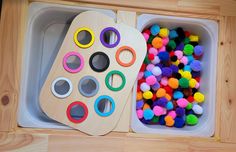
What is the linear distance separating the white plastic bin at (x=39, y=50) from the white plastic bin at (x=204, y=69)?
0.23 m

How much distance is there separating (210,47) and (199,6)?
0.18 m

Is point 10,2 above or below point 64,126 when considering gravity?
above

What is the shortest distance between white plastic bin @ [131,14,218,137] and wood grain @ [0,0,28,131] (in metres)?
0.45

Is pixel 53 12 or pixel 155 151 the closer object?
pixel 155 151

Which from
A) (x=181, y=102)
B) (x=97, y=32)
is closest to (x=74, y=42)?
(x=97, y=32)

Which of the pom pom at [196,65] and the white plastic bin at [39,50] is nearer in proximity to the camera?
Answer: the white plastic bin at [39,50]

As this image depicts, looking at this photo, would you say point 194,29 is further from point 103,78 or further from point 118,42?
point 103,78

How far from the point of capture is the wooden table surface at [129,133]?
99 centimetres

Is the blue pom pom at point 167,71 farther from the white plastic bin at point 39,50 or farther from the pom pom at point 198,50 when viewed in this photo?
the white plastic bin at point 39,50

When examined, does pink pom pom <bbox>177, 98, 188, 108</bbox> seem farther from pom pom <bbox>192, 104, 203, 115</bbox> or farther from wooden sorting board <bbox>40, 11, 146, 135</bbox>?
wooden sorting board <bbox>40, 11, 146, 135</bbox>

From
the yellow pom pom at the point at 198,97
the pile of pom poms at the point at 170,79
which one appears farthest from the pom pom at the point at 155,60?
the yellow pom pom at the point at 198,97

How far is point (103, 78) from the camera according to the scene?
1069 millimetres

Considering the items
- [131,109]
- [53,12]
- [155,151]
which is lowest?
[155,151]

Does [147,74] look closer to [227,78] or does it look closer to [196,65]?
[196,65]
